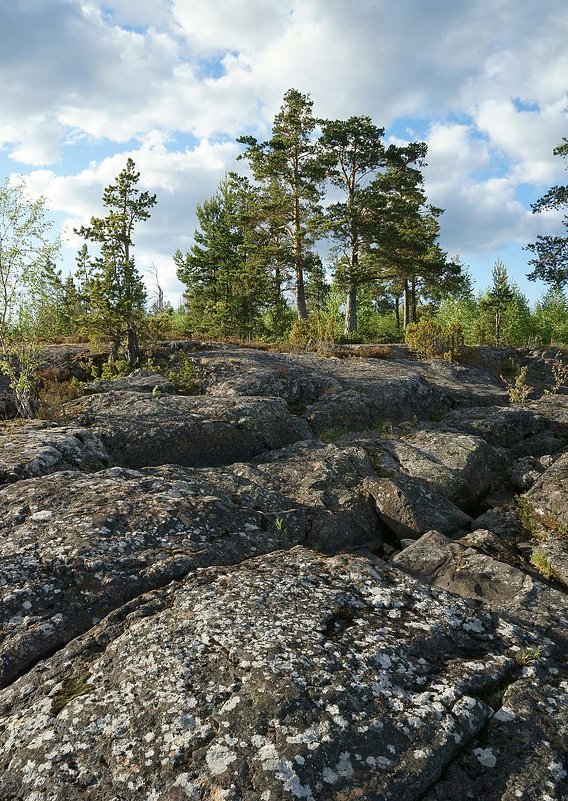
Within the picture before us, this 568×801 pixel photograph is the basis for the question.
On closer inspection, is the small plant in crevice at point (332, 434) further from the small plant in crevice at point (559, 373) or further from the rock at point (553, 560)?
the small plant in crevice at point (559, 373)

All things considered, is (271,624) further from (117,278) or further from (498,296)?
(498,296)

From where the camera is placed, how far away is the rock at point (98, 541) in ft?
16.3

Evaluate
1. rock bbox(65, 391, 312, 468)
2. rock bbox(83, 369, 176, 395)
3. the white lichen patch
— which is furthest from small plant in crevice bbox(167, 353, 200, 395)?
the white lichen patch

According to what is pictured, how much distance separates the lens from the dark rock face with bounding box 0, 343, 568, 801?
3.37 metres

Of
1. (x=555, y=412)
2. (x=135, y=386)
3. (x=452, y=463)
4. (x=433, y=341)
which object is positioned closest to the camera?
(x=452, y=463)

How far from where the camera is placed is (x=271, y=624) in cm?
460

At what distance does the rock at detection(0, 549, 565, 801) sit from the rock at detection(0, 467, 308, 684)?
1.37 ft

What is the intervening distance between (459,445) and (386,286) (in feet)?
134

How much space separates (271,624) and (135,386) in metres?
10.3

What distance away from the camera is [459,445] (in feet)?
36.7

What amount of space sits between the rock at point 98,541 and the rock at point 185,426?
7.32ft

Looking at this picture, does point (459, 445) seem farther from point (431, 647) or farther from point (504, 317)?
point (504, 317)

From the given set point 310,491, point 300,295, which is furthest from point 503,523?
point 300,295

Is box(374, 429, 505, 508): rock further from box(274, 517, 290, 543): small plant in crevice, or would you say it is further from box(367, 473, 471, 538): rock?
box(274, 517, 290, 543): small plant in crevice
